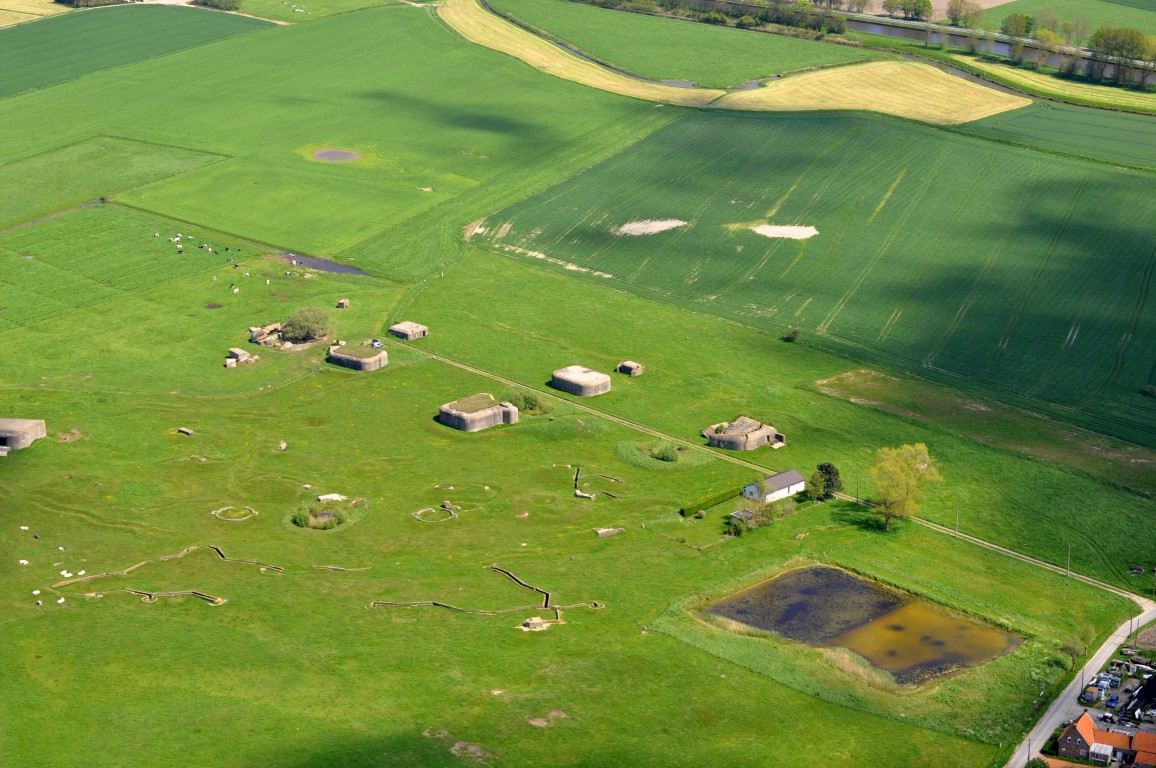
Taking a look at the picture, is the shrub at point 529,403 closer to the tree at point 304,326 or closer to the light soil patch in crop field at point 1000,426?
the tree at point 304,326

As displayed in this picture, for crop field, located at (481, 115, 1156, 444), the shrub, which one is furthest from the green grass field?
the shrub

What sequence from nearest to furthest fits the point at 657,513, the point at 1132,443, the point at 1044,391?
the point at 657,513 < the point at 1132,443 < the point at 1044,391

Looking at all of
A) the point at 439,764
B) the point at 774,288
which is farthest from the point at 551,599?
the point at 774,288

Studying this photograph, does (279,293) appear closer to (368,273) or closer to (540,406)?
(368,273)

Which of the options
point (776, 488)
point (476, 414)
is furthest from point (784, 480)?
point (476, 414)

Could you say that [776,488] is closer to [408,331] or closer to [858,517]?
[858,517]

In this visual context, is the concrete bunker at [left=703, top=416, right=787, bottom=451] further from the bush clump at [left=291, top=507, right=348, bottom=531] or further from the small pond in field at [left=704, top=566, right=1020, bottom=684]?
the bush clump at [left=291, top=507, right=348, bottom=531]

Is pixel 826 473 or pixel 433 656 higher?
pixel 826 473

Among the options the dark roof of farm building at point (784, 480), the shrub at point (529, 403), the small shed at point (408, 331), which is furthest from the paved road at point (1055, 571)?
the small shed at point (408, 331)
